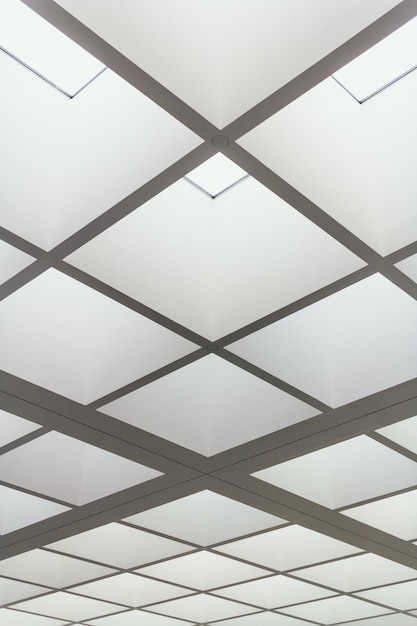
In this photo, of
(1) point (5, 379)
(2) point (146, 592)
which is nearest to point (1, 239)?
(1) point (5, 379)

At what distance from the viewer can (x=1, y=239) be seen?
30.2 ft

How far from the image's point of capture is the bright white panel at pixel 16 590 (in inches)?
841

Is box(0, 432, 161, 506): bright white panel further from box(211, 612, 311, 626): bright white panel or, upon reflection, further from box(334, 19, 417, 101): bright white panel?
box(211, 612, 311, 626): bright white panel

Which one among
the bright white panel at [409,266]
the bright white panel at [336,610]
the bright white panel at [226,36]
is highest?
the bright white panel at [226,36]

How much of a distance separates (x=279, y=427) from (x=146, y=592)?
11.6 meters

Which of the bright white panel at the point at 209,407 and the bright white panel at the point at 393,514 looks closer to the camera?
the bright white panel at the point at 209,407

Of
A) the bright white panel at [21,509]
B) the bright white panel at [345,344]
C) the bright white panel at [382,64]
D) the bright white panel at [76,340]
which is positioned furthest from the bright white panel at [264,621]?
the bright white panel at [382,64]

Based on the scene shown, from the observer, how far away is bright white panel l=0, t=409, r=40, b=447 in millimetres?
13008

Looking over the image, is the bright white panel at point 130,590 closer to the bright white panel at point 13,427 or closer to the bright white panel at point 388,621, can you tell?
the bright white panel at point 388,621

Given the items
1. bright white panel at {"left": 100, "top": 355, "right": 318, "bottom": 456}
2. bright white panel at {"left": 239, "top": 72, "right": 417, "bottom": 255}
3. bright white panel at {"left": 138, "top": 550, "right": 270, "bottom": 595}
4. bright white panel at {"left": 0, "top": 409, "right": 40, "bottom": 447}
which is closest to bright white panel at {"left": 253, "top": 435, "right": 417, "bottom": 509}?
bright white panel at {"left": 100, "top": 355, "right": 318, "bottom": 456}

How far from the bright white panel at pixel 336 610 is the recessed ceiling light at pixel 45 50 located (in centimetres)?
1954

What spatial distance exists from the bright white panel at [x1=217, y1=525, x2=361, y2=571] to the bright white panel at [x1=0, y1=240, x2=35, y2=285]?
10.7m

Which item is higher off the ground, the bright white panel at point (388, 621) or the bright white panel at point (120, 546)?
the bright white panel at point (120, 546)

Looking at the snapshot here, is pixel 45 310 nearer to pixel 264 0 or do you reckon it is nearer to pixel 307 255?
pixel 307 255
